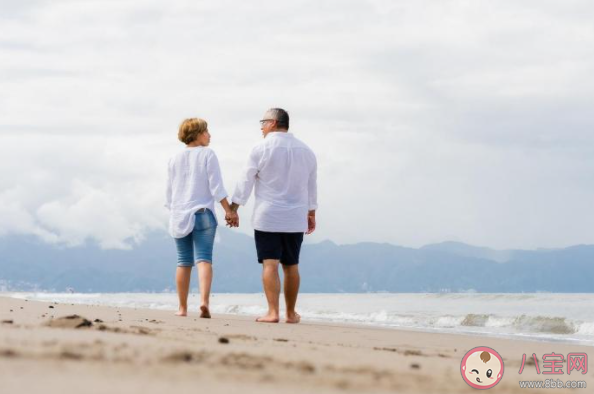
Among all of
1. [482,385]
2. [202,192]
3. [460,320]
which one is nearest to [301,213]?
[202,192]

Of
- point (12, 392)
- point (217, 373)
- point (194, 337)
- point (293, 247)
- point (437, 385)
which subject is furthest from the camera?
point (293, 247)

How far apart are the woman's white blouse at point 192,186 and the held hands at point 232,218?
0.64 feet

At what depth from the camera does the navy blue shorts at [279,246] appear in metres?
8.05

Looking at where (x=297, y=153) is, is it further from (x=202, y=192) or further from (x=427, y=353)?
(x=427, y=353)

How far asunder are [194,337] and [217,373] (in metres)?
1.78

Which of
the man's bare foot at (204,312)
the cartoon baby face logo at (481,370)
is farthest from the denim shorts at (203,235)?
the cartoon baby face logo at (481,370)

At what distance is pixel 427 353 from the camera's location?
16.6ft

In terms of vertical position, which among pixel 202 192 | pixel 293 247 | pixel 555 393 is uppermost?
pixel 202 192

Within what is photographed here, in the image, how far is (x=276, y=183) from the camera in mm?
8148

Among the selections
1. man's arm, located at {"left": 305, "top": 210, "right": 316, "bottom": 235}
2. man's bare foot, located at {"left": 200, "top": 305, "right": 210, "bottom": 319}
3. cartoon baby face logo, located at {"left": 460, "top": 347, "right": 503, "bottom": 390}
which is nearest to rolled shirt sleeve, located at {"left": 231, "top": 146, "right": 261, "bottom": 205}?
man's arm, located at {"left": 305, "top": 210, "right": 316, "bottom": 235}

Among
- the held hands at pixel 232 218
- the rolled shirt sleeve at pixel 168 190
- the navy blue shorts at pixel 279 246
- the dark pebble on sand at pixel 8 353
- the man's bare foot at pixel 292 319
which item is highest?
the rolled shirt sleeve at pixel 168 190

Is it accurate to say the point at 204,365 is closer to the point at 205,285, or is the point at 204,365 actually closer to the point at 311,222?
the point at 205,285

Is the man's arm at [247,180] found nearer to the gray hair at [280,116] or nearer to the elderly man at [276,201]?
the elderly man at [276,201]

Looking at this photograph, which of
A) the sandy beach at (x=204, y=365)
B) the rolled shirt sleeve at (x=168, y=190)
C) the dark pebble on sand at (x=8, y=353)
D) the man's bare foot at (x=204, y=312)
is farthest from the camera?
the rolled shirt sleeve at (x=168, y=190)
